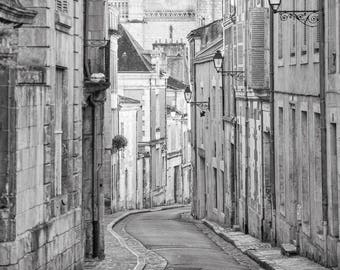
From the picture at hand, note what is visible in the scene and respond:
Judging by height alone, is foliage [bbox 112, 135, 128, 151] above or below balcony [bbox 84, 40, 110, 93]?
below

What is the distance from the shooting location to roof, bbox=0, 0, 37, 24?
15141 millimetres

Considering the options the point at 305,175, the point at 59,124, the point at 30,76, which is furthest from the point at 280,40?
the point at 30,76

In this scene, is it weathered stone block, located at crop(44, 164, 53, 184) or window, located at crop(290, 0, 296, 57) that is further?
window, located at crop(290, 0, 296, 57)

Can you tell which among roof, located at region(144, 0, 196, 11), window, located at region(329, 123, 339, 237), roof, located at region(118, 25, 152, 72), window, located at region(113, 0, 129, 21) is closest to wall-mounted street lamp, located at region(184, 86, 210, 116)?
roof, located at region(118, 25, 152, 72)

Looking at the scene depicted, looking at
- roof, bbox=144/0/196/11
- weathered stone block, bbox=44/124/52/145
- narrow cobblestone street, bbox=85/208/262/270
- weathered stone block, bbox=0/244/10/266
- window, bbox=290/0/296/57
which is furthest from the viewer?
roof, bbox=144/0/196/11

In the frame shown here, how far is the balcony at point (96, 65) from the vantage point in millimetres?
24344

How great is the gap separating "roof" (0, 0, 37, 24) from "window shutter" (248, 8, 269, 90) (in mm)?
14650

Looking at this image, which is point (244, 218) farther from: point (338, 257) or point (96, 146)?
point (338, 257)

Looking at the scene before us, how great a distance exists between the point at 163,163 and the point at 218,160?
103 ft

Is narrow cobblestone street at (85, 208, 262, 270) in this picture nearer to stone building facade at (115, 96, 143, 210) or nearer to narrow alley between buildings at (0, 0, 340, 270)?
narrow alley between buildings at (0, 0, 340, 270)

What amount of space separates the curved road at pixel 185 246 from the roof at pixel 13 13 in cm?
877

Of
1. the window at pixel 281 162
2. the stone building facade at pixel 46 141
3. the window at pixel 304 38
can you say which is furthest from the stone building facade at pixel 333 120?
the window at pixel 281 162

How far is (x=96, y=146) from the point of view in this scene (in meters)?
25.8

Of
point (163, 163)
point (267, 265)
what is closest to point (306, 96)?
point (267, 265)
